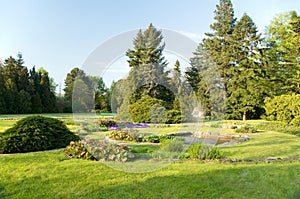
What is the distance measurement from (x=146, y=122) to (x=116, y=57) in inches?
318

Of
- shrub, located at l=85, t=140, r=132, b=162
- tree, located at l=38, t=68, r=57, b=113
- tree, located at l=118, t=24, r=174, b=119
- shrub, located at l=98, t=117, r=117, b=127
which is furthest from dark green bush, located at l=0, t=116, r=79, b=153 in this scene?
tree, located at l=38, t=68, r=57, b=113

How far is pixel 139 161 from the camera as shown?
479 cm

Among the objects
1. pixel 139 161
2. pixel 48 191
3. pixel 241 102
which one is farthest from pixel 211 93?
pixel 48 191

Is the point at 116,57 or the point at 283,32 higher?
the point at 283,32

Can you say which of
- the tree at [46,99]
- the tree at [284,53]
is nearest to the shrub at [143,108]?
the tree at [284,53]

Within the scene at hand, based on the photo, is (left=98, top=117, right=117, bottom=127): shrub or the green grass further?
(left=98, top=117, right=117, bottom=127): shrub

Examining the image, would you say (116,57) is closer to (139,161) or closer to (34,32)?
(139,161)

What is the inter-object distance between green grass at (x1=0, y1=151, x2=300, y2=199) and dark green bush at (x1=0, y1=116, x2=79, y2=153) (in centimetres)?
60

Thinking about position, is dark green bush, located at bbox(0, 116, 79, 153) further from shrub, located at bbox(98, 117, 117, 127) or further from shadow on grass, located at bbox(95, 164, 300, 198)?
shrub, located at bbox(98, 117, 117, 127)

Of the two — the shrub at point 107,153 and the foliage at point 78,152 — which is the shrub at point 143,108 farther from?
the shrub at point 107,153

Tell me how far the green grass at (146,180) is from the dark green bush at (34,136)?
0.60 meters

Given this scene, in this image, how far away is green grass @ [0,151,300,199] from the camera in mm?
3336

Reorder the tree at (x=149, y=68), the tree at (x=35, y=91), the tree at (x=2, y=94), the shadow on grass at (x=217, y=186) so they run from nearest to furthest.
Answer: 1. the shadow on grass at (x=217, y=186)
2. the tree at (x=149, y=68)
3. the tree at (x=2, y=94)
4. the tree at (x=35, y=91)

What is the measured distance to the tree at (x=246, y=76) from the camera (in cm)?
2033
